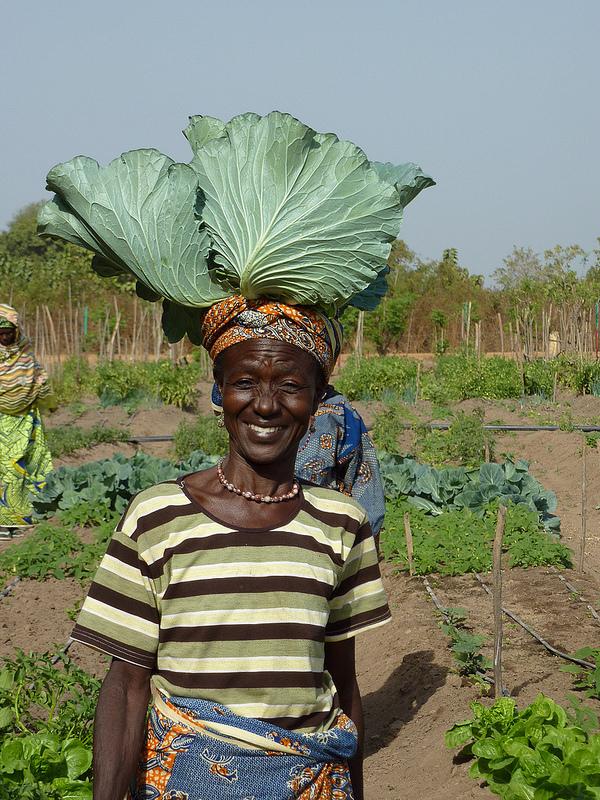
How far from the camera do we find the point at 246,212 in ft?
6.72

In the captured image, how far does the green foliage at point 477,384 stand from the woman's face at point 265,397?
585 inches

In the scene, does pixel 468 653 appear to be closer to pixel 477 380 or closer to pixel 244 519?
pixel 244 519

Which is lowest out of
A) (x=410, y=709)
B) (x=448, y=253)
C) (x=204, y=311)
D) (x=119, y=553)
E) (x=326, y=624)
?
(x=410, y=709)

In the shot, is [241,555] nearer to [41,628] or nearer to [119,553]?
[119,553]

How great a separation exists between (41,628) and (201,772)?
4.45m

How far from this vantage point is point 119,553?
6.36ft

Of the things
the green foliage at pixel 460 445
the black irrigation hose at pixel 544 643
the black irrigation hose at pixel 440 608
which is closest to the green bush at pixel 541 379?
the green foliage at pixel 460 445

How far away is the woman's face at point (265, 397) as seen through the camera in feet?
6.81

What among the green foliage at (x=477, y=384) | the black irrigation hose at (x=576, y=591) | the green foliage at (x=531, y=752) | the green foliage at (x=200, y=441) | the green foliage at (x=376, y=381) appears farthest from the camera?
the green foliage at (x=376, y=381)

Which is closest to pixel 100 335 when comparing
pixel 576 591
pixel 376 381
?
pixel 376 381

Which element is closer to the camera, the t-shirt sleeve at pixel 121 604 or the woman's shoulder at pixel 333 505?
the t-shirt sleeve at pixel 121 604

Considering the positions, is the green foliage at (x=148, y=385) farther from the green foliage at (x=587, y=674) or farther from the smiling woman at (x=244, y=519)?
the smiling woman at (x=244, y=519)

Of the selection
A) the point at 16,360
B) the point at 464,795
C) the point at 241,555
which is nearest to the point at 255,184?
the point at 241,555

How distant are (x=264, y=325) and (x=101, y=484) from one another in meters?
6.97
